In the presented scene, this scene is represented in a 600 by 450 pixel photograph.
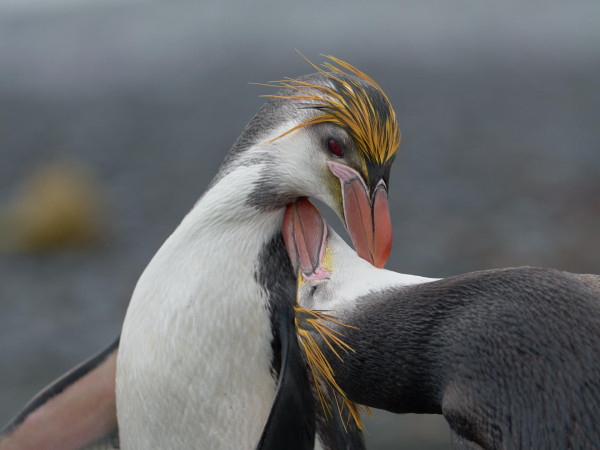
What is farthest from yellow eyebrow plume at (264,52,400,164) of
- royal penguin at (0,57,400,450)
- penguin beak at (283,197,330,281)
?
penguin beak at (283,197,330,281)

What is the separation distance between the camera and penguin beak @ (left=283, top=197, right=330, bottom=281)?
1203mm

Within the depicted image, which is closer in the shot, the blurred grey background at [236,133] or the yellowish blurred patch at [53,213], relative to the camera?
the blurred grey background at [236,133]

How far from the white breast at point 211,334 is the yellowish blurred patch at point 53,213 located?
4502mm

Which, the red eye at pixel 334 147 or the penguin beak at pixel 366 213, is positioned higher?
the red eye at pixel 334 147

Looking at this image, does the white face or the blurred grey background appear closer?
the white face

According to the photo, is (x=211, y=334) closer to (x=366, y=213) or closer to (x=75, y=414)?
(x=366, y=213)

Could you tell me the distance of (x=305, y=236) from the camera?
128 centimetres

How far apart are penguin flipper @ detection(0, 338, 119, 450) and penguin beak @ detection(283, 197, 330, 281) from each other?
0.61m

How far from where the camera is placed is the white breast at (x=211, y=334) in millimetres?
1284

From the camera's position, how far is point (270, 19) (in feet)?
31.5

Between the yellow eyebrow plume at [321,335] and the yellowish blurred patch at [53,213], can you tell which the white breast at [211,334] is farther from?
the yellowish blurred patch at [53,213]

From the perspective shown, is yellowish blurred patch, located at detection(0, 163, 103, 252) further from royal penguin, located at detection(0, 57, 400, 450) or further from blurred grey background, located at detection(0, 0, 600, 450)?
royal penguin, located at detection(0, 57, 400, 450)

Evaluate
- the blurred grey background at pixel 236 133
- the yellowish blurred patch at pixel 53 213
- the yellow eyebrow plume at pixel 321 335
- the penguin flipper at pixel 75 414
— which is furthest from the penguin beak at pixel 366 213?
the yellowish blurred patch at pixel 53 213

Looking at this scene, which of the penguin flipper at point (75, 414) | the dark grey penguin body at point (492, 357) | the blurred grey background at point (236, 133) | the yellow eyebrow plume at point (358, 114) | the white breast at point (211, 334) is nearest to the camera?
the dark grey penguin body at point (492, 357)
